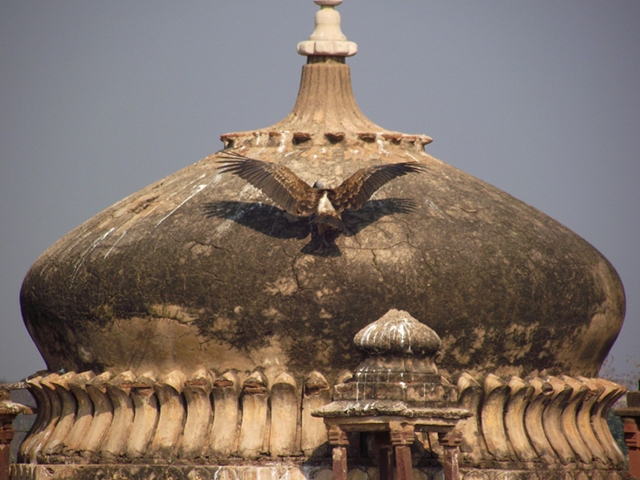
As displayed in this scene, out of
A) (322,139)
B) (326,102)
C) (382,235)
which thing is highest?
(326,102)

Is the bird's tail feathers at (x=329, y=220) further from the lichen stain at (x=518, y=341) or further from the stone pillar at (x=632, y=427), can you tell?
the stone pillar at (x=632, y=427)

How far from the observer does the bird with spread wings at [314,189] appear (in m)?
16.7

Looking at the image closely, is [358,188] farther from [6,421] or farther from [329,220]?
[6,421]

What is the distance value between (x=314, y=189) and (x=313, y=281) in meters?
1.02

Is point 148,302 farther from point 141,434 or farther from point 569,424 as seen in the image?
point 569,424

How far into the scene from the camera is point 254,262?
55.2ft

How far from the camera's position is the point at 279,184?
1683 centimetres

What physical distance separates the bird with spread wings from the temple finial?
3429mm

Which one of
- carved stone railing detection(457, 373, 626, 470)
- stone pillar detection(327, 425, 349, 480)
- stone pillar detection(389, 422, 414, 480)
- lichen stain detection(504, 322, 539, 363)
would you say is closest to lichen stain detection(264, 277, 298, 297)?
Answer: stone pillar detection(327, 425, 349, 480)

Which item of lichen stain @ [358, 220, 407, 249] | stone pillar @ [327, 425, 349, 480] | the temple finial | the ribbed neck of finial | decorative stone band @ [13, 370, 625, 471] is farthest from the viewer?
the temple finial

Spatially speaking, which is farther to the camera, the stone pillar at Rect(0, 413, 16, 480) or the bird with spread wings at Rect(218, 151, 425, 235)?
the stone pillar at Rect(0, 413, 16, 480)

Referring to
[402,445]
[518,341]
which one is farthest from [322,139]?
[402,445]

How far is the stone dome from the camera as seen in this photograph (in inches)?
657

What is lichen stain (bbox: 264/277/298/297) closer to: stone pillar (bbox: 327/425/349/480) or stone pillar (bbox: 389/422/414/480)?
stone pillar (bbox: 327/425/349/480)
